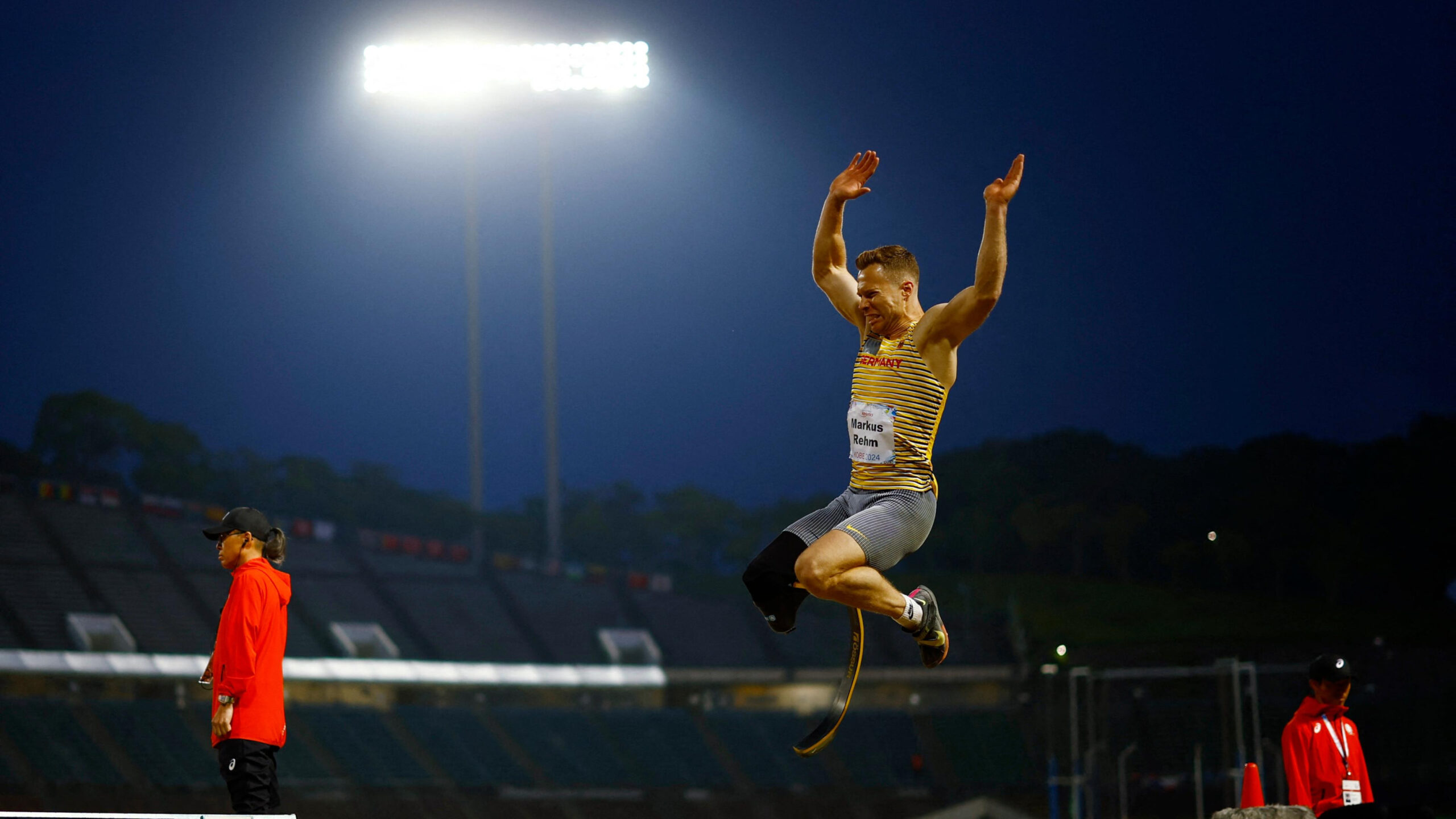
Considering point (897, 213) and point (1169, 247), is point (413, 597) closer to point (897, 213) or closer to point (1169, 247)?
point (897, 213)

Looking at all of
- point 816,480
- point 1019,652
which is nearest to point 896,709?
point 1019,652

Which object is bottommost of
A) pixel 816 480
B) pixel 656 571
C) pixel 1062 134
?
pixel 656 571

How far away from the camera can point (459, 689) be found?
25.4 metres

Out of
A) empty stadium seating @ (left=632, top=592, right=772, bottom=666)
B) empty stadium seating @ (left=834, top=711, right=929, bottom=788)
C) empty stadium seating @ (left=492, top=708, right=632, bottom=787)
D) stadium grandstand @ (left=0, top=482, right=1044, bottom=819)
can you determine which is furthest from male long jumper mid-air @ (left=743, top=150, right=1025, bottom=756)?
empty stadium seating @ (left=632, top=592, right=772, bottom=666)

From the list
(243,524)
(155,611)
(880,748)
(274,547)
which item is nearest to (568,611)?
(880,748)

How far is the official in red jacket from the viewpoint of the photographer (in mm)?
6141

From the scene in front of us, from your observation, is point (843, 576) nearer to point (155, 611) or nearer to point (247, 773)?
point (247, 773)

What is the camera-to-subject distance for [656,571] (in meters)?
30.2

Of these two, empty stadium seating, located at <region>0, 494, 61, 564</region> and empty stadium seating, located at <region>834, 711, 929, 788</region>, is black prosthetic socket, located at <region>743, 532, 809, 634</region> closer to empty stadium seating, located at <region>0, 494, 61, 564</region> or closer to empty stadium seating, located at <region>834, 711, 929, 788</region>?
empty stadium seating, located at <region>834, 711, 929, 788</region>

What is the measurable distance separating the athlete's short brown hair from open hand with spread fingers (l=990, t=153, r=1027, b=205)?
434mm

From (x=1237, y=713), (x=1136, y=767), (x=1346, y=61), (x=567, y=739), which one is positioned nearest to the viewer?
(x=1237, y=713)

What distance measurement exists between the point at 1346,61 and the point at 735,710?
20907mm

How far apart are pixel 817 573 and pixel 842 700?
900 mm

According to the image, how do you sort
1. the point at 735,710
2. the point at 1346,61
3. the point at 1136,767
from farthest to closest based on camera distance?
the point at 1346,61 < the point at 735,710 < the point at 1136,767
